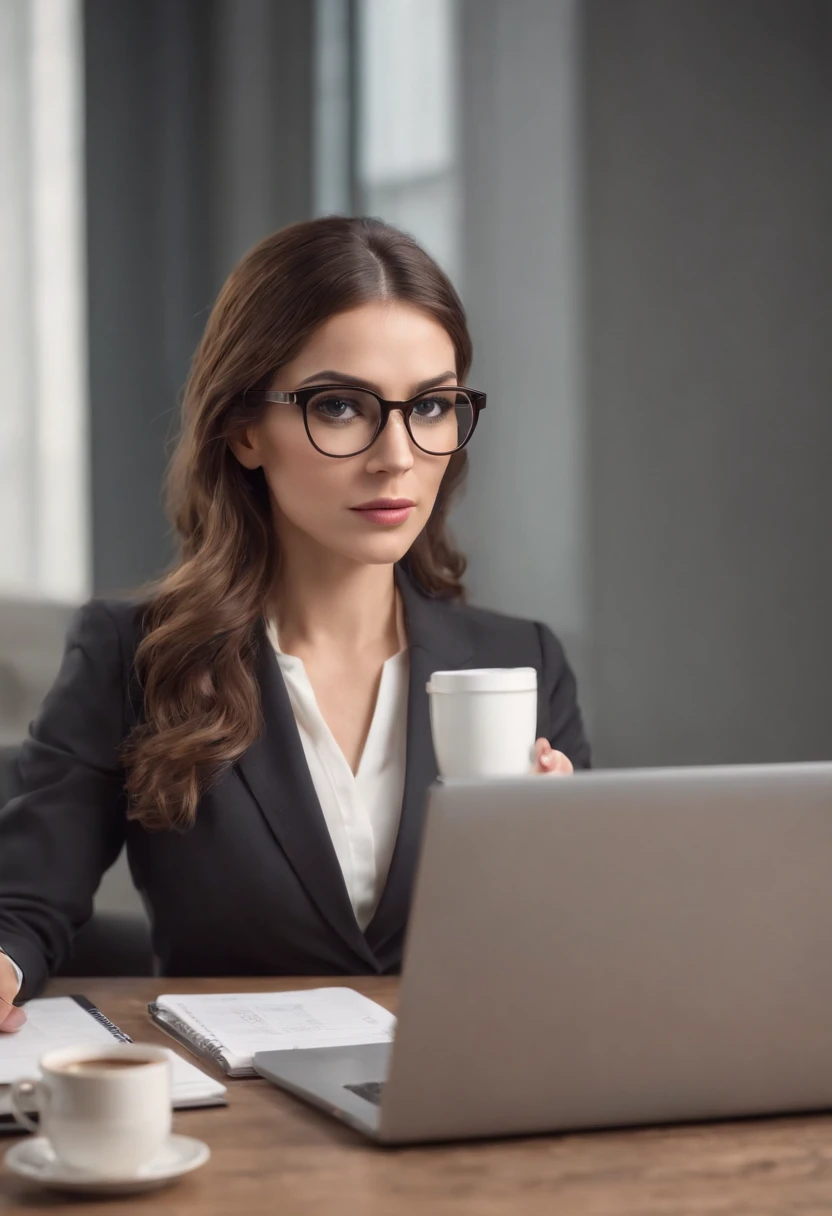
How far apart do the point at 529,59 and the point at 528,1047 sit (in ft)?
9.03

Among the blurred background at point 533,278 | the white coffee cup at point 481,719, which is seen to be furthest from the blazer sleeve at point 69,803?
the blurred background at point 533,278

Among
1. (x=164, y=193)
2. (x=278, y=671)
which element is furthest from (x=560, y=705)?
(x=164, y=193)

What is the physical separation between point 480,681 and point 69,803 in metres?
0.79

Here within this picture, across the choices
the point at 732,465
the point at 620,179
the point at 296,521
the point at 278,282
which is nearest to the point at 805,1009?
the point at 296,521

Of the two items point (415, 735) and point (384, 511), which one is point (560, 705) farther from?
point (384, 511)

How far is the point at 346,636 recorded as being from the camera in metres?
1.86

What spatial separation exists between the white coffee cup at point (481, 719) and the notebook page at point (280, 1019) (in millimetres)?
269

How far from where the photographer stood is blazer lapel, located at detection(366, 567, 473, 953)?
65.9 inches

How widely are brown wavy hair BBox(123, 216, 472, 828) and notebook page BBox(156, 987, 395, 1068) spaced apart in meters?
0.34

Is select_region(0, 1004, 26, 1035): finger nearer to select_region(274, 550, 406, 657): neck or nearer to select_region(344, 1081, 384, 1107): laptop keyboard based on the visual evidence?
select_region(344, 1081, 384, 1107): laptop keyboard

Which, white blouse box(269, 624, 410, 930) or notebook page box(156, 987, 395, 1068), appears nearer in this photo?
notebook page box(156, 987, 395, 1068)

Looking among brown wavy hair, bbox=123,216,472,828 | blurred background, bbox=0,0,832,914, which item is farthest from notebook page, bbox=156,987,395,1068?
blurred background, bbox=0,0,832,914

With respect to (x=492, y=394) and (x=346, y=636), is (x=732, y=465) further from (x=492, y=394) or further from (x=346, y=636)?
(x=346, y=636)

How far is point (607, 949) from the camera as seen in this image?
87 cm
